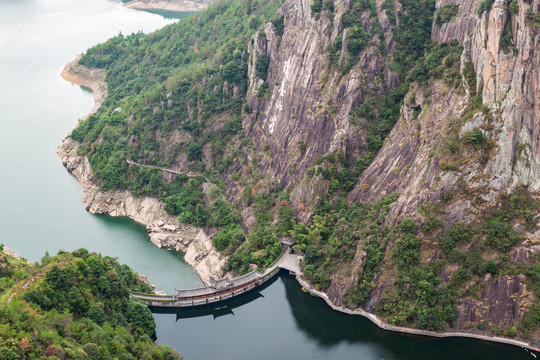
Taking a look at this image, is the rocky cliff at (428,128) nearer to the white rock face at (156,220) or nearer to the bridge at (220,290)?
the bridge at (220,290)

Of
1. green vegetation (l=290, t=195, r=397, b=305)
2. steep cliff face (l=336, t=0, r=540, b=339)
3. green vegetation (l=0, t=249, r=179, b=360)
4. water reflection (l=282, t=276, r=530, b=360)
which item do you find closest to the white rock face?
green vegetation (l=290, t=195, r=397, b=305)

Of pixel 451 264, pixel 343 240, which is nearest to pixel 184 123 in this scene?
pixel 343 240

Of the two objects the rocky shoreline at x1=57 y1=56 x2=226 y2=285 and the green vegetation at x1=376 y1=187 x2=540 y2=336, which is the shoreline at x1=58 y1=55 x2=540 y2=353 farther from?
the green vegetation at x1=376 y1=187 x2=540 y2=336

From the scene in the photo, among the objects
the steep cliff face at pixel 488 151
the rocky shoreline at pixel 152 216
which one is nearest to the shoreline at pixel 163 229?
the rocky shoreline at pixel 152 216

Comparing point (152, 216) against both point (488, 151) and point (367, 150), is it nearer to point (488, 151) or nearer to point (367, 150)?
point (367, 150)

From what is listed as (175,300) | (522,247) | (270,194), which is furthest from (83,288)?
(522,247)

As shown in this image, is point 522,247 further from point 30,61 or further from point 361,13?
point 30,61

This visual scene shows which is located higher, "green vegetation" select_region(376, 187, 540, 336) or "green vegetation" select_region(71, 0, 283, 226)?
"green vegetation" select_region(71, 0, 283, 226)
